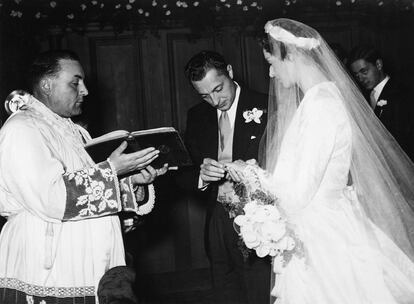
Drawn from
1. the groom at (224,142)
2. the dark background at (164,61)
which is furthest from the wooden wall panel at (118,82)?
the groom at (224,142)

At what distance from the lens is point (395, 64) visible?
656cm

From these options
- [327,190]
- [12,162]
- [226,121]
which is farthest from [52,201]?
[226,121]

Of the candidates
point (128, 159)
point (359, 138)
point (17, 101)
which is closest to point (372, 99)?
point (359, 138)

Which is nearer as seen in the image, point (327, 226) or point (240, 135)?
point (327, 226)

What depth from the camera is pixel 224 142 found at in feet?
13.3

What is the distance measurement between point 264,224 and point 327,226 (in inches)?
14.1

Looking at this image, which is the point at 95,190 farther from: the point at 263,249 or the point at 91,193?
A: the point at 263,249

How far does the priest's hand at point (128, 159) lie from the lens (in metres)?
2.59

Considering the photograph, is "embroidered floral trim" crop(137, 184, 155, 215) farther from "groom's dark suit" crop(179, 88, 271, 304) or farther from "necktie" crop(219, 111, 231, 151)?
"necktie" crop(219, 111, 231, 151)

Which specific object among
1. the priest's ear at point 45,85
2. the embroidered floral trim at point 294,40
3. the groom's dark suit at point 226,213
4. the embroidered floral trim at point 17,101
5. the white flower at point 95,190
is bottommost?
the groom's dark suit at point 226,213

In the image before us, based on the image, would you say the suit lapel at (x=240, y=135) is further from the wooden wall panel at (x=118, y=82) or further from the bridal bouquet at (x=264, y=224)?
the wooden wall panel at (x=118, y=82)

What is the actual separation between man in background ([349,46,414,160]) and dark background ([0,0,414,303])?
1.08 m

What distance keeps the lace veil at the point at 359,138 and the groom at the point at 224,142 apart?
27.9 inches

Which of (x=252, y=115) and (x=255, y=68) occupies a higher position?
(x=255, y=68)
